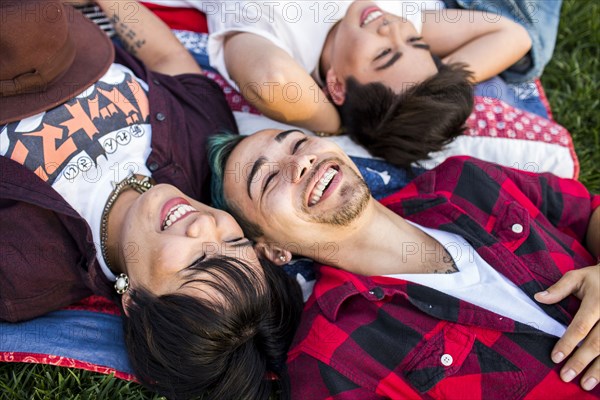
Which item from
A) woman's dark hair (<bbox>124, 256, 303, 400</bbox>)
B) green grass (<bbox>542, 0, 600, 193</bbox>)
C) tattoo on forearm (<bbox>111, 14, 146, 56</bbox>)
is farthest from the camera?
green grass (<bbox>542, 0, 600, 193</bbox>)

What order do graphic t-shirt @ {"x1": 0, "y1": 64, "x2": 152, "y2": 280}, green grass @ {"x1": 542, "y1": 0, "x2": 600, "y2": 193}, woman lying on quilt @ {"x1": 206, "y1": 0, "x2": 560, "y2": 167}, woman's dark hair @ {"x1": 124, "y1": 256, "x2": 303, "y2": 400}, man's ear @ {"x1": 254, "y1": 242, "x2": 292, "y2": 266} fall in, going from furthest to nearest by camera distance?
1. green grass @ {"x1": 542, "y1": 0, "x2": 600, "y2": 193}
2. woman lying on quilt @ {"x1": 206, "y1": 0, "x2": 560, "y2": 167}
3. man's ear @ {"x1": 254, "y1": 242, "x2": 292, "y2": 266}
4. graphic t-shirt @ {"x1": 0, "y1": 64, "x2": 152, "y2": 280}
5. woman's dark hair @ {"x1": 124, "y1": 256, "x2": 303, "y2": 400}

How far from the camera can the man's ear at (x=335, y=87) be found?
320 centimetres

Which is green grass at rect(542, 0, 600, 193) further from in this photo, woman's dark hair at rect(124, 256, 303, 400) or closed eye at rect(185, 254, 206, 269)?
closed eye at rect(185, 254, 206, 269)

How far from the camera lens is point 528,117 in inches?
135

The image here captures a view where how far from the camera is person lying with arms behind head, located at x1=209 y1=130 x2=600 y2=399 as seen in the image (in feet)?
7.38

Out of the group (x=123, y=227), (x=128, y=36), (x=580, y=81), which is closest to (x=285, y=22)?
(x=128, y=36)

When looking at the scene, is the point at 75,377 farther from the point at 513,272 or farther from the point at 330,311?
the point at 513,272

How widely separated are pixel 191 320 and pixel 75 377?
730 mm

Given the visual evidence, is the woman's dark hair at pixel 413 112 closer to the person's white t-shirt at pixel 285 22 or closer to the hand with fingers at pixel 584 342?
the person's white t-shirt at pixel 285 22

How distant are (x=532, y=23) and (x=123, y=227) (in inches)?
112

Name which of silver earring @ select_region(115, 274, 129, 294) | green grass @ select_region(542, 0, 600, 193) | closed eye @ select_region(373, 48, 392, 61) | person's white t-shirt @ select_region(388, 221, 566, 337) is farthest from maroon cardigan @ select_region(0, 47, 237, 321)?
green grass @ select_region(542, 0, 600, 193)

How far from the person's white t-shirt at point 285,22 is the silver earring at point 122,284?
4.47 feet

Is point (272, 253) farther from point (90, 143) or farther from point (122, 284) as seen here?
point (90, 143)

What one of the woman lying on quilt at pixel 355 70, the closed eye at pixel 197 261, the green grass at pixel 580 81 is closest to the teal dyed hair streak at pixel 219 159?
the woman lying on quilt at pixel 355 70
